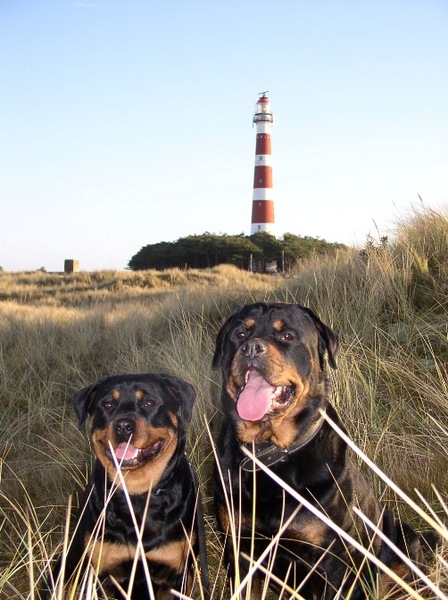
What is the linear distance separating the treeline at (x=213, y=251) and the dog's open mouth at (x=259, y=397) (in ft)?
72.1

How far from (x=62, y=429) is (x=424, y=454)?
112 inches

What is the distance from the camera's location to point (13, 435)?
5.59 metres

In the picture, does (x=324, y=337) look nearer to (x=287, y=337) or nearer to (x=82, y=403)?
(x=287, y=337)

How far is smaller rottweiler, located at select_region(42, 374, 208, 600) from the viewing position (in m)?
3.21

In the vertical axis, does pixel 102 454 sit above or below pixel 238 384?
below

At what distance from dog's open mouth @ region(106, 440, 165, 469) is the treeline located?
21.9 metres

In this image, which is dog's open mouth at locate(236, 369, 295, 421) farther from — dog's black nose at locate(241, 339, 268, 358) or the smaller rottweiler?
the smaller rottweiler

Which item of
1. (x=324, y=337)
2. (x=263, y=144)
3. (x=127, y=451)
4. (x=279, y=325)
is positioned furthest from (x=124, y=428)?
(x=263, y=144)

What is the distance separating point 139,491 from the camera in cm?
342

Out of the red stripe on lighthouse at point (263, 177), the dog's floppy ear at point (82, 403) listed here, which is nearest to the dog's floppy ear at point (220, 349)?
the dog's floppy ear at point (82, 403)

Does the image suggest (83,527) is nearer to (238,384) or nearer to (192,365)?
(238,384)

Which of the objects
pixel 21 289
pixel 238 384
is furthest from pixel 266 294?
pixel 21 289

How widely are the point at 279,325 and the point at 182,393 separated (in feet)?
2.21

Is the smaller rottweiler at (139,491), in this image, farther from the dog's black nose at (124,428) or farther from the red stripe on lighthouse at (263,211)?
the red stripe on lighthouse at (263,211)
